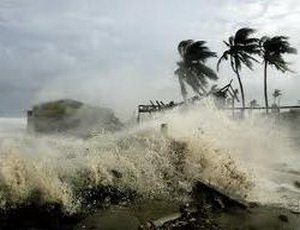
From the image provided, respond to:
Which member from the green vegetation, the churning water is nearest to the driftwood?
the churning water

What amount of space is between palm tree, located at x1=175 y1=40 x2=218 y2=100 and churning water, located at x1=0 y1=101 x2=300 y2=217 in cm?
2313

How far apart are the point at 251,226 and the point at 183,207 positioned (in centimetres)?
151

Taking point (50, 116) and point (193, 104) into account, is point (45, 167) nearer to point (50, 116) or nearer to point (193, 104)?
point (193, 104)

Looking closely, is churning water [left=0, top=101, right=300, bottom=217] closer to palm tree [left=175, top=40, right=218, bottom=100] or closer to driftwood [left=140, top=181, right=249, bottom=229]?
driftwood [left=140, top=181, right=249, bottom=229]

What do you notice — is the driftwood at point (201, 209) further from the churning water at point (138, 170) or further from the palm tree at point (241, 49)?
the palm tree at point (241, 49)

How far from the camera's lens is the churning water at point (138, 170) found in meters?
10.6

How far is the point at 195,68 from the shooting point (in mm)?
41406

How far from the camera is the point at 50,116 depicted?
30516 millimetres

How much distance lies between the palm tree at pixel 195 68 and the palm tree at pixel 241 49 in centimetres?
238

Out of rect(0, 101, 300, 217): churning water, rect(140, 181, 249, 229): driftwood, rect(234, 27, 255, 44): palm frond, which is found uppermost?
rect(234, 27, 255, 44): palm frond

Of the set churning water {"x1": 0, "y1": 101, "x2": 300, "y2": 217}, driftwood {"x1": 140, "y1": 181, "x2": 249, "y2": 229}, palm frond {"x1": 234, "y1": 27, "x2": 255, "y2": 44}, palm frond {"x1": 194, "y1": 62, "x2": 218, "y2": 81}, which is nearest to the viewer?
driftwood {"x1": 140, "y1": 181, "x2": 249, "y2": 229}

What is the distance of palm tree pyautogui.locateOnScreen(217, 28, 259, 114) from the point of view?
3816 centimetres

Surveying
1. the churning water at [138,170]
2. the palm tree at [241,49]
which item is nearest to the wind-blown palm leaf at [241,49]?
the palm tree at [241,49]

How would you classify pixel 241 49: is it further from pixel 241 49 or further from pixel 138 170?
pixel 138 170
